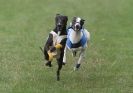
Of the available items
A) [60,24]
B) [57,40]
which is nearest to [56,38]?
[57,40]

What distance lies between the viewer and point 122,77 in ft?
36.8

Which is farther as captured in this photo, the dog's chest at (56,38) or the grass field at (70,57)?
the grass field at (70,57)

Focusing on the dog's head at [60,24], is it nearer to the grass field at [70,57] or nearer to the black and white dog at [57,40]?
the black and white dog at [57,40]

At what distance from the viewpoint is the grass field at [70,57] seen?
33.9 feet

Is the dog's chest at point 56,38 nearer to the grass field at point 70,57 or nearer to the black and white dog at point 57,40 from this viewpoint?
the black and white dog at point 57,40

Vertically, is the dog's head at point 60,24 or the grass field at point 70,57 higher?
the dog's head at point 60,24

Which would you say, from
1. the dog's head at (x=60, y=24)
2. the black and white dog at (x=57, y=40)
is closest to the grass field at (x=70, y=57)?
the black and white dog at (x=57, y=40)

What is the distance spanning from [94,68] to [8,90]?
2882 mm

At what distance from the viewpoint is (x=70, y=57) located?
13.1 m

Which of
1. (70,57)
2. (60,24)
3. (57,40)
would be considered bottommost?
(70,57)

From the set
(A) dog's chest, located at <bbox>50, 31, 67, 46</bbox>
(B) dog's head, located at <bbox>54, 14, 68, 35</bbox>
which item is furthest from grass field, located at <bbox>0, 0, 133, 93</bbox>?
(B) dog's head, located at <bbox>54, 14, 68, 35</bbox>

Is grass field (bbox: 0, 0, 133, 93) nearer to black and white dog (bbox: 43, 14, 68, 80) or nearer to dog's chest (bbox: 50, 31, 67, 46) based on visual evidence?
black and white dog (bbox: 43, 14, 68, 80)

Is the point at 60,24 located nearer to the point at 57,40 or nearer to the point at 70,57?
the point at 57,40

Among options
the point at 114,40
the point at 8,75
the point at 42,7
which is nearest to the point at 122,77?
the point at 8,75
